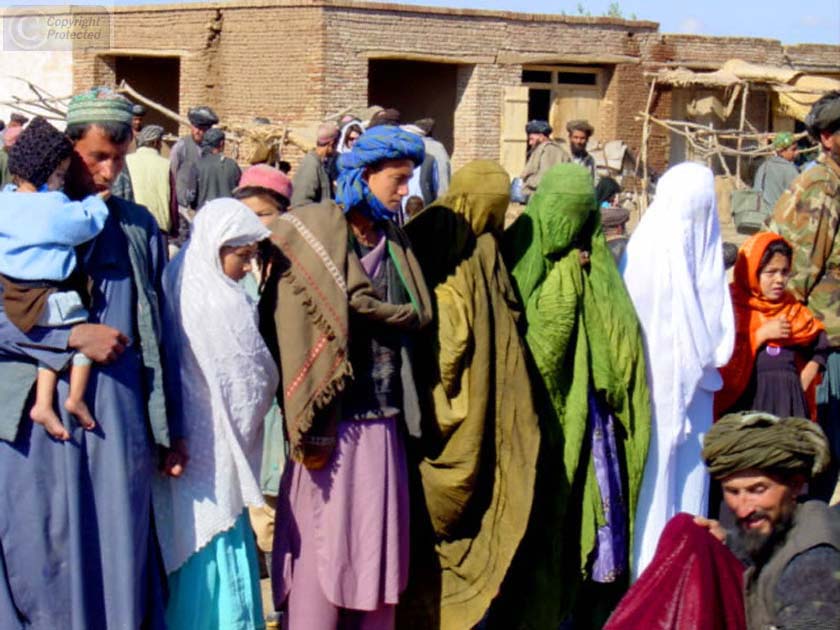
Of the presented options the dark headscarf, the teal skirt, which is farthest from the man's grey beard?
the dark headscarf

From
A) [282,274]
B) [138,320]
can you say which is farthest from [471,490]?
[138,320]

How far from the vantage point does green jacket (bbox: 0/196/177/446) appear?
12.8 ft

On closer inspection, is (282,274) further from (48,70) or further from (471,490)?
(48,70)

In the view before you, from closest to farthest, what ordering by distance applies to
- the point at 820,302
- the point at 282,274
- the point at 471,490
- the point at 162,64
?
the point at 282,274 < the point at 471,490 < the point at 820,302 < the point at 162,64

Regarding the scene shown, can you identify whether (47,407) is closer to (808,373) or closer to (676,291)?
(676,291)

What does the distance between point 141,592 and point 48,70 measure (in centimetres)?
2094

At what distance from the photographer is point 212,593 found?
418cm

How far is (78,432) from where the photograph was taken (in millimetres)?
3932

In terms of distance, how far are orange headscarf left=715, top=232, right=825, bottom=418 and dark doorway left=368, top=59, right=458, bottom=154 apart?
17.1m

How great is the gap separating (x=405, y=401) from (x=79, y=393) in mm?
1082

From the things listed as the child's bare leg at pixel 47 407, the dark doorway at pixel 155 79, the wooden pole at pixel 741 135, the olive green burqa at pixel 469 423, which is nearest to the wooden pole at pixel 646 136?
the wooden pole at pixel 741 135

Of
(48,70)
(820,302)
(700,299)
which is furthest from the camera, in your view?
(48,70)

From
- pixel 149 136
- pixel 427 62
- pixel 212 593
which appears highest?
pixel 427 62

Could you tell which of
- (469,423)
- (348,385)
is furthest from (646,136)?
(348,385)
